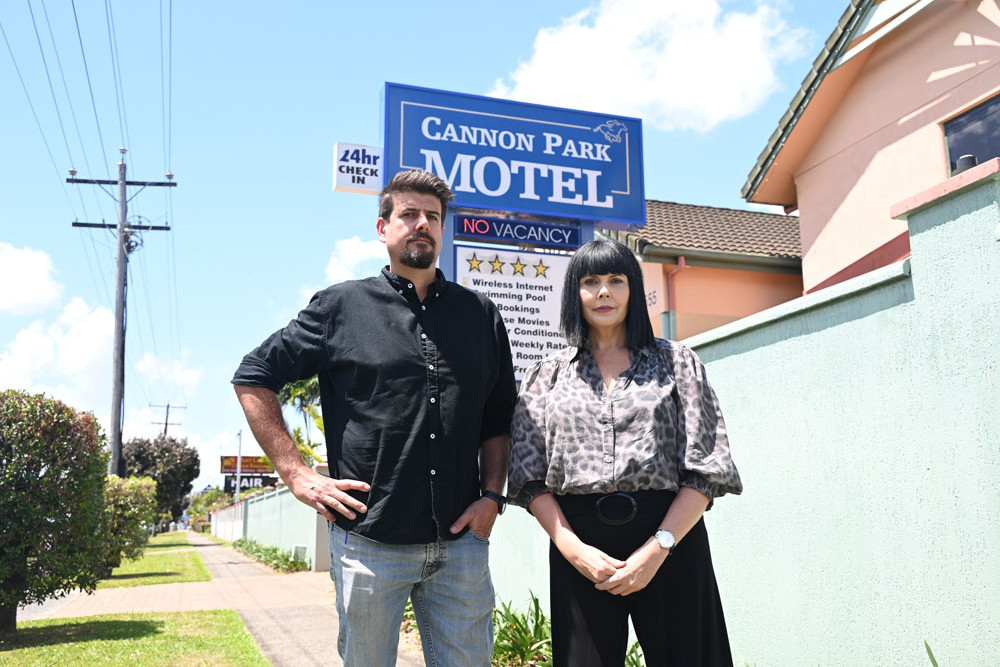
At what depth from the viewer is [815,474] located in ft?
12.7

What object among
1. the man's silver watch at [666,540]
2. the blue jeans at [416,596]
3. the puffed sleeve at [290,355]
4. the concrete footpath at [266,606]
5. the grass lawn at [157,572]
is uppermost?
the puffed sleeve at [290,355]

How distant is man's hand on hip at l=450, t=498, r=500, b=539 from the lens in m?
2.74

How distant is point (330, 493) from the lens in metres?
2.71

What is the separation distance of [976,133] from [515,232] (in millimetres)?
5348

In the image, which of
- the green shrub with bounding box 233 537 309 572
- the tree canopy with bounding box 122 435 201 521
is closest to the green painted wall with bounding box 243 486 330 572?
the green shrub with bounding box 233 537 309 572

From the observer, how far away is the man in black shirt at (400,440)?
2686 mm

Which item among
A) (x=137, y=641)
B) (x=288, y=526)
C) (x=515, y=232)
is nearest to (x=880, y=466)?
(x=515, y=232)

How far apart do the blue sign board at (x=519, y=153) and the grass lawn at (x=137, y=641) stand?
14.3 feet

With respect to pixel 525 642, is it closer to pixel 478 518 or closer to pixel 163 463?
pixel 478 518

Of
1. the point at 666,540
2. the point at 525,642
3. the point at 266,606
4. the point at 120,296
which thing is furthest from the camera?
the point at 120,296

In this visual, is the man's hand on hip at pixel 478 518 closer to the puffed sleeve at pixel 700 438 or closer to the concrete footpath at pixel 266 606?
the puffed sleeve at pixel 700 438

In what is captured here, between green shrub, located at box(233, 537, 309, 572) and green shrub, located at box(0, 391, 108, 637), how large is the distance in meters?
9.37

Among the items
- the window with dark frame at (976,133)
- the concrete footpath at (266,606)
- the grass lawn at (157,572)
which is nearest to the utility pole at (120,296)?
the grass lawn at (157,572)

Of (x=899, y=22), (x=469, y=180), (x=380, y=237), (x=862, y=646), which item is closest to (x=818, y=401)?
(x=862, y=646)
